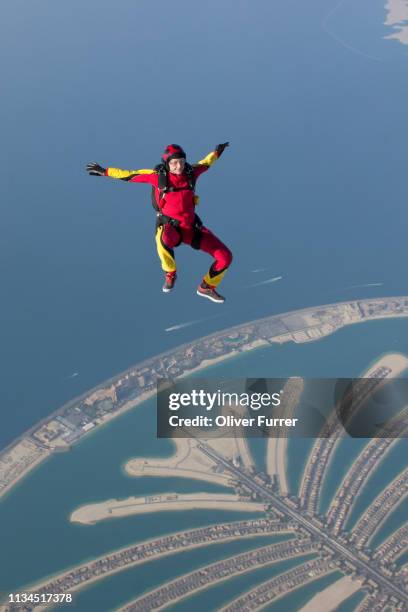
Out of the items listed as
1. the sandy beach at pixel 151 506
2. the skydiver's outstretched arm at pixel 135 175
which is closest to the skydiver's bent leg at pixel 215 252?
the skydiver's outstretched arm at pixel 135 175

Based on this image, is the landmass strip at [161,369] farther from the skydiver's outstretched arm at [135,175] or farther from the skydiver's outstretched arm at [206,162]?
the skydiver's outstretched arm at [206,162]

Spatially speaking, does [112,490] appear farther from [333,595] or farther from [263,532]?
[333,595]

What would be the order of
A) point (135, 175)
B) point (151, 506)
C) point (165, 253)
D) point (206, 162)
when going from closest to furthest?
point (135, 175) → point (206, 162) → point (165, 253) → point (151, 506)

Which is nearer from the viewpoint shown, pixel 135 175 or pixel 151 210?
pixel 135 175

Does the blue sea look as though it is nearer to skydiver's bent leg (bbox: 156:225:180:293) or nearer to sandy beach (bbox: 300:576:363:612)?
sandy beach (bbox: 300:576:363:612)

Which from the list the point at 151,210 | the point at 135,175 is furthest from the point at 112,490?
the point at 135,175

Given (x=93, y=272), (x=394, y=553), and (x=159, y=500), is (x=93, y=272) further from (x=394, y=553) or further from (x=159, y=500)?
(x=394, y=553)

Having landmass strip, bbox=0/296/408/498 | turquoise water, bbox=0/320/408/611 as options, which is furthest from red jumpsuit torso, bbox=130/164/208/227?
landmass strip, bbox=0/296/408/498
